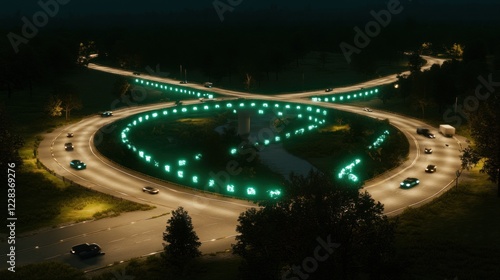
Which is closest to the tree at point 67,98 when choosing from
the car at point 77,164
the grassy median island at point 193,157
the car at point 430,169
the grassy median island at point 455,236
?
the grassy median island at point 193,157

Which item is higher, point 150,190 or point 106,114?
point 106,114

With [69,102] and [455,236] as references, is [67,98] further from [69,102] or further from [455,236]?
[455,236]

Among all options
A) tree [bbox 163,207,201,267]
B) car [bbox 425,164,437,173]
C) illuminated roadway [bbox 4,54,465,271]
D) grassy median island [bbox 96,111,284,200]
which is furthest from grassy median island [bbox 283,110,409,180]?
tree [bbox 163,207,201,267]

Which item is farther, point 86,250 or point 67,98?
point 67,98

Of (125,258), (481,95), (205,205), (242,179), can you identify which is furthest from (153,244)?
(481,95)

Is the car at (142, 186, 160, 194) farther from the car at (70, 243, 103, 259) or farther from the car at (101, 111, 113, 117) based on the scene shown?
the car at (101, 111, 113, 117)

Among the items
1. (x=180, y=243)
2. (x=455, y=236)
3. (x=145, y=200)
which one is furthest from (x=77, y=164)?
(x=455, y=236)

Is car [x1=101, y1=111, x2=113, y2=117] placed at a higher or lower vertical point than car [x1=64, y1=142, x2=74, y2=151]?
higher
